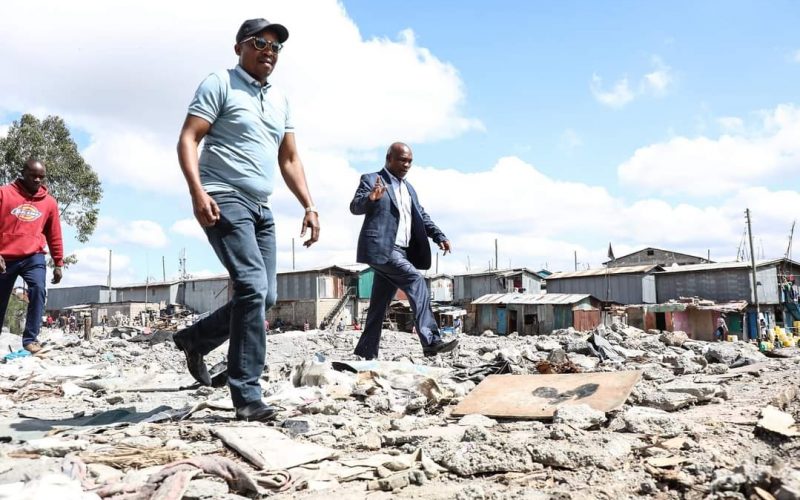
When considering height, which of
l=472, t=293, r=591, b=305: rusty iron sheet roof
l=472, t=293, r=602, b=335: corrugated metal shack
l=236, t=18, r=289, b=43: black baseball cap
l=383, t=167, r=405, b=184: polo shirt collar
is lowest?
l=472, t=293, r=602, b=335: corrugated metal shack

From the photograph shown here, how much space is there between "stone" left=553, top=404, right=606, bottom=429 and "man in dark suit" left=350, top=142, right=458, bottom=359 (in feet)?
5.95

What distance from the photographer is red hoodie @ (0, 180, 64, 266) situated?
238 inches

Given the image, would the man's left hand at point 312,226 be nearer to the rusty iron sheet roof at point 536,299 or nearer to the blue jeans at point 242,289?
the blue jeans at point 242,289

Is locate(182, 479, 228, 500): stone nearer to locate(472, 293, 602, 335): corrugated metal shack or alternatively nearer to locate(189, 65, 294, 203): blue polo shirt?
locate(189, 65, 294, 203): blue polo shirt

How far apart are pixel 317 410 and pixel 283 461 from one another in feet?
3.19

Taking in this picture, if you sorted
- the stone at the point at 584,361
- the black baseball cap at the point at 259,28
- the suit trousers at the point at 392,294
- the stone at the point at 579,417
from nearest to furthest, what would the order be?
the stone at the point at 579,417
the black baseball cap at the point at 259,28
the suit trousers at the point at 392,294
the stone at the point at 584,361

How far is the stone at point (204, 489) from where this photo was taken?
1.79m

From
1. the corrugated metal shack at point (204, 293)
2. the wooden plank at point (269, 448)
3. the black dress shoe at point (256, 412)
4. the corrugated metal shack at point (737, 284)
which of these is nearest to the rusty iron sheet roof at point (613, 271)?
the corrugated metal shack at point (737, 284)

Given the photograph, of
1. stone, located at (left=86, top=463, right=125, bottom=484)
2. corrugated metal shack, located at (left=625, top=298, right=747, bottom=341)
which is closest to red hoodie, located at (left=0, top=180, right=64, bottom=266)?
stone, located at (left=86, top=463, right=125, bottom=484)

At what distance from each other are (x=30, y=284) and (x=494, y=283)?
138 ft

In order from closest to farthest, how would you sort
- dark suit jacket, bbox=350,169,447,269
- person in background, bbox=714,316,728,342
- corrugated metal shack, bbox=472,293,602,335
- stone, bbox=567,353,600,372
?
1. dark suit jacket, bbox=350,169,447,269
2. stone, bbox=567,353,600,372
3. person in background, bbox=714,316,728,342
4. corrugated metal shack, bbox=472,293,602,335

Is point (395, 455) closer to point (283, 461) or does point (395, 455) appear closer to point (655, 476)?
point (283, 461)

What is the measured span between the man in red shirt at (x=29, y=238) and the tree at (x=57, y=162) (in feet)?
69.7

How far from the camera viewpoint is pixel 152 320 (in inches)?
1912
